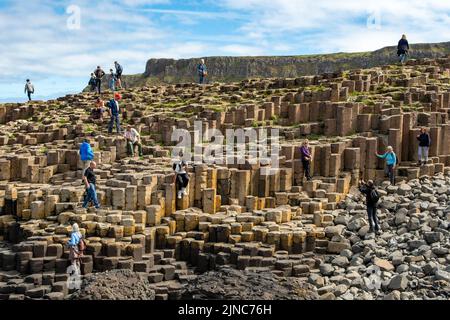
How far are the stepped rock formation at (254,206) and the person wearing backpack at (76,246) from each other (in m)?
0.29

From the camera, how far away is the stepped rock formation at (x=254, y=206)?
16.8m

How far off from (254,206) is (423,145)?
20.8 ft

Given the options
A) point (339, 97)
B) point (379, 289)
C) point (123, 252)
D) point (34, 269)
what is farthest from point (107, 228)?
point (339, 97)

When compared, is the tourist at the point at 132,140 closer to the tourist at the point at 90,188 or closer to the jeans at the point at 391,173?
the tourist at the point at 90,188

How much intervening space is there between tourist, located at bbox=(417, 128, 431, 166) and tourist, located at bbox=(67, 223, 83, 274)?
11573mm

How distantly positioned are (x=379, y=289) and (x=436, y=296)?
1.32 metres

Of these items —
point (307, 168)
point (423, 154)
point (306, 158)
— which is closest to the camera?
point (306, 158)

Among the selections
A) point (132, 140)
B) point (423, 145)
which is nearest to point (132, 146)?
point (132, 140)

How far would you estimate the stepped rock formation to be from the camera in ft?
55.2

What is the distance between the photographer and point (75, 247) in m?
16.8

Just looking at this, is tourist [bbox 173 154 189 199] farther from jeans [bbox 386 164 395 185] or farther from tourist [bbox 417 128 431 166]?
tourist [bbox 417 128 431 166]

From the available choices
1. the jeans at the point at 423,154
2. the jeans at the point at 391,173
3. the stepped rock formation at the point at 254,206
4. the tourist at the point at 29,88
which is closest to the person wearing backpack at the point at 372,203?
the stepped rock formation at the point at 254,206

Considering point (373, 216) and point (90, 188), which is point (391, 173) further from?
point (90, 188)

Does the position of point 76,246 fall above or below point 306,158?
below
